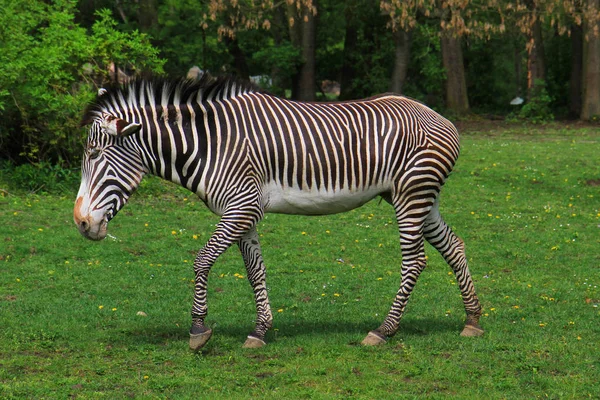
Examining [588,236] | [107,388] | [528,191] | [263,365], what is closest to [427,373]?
[263,365]

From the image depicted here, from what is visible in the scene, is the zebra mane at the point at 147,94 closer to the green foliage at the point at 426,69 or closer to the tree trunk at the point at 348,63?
the green foliage at the point at 426,69

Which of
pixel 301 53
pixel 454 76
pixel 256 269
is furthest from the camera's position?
pixel 454 76

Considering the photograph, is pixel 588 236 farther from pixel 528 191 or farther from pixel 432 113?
pixel 432 113

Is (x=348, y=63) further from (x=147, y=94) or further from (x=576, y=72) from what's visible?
(x=147, y=94)

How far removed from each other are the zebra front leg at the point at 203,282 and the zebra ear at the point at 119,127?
1.10m

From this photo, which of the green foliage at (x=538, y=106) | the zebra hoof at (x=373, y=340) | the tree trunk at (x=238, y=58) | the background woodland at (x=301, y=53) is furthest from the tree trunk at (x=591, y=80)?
the zebra hoof at (x=373, y=340)

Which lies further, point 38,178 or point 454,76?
point 454,76

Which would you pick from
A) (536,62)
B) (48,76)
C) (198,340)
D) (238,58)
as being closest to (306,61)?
(238,58)

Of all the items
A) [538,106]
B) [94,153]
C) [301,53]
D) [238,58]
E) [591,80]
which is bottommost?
[538,106]

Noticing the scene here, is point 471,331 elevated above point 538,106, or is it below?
above

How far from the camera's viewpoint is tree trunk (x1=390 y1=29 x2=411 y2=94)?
3077 cm

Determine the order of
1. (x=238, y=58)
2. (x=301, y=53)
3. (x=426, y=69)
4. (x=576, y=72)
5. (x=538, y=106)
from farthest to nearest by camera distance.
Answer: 1. (x=238, y=58)
2. (x=576, y=72)
3. (x=426, y=69)
4. (x=538, y=106)
5. (x=301, y=53)

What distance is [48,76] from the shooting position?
14.7 meters

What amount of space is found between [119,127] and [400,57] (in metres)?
24.7
